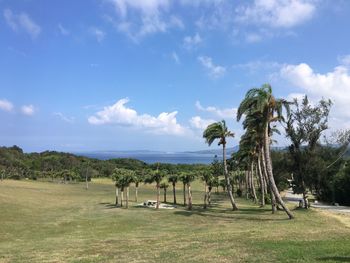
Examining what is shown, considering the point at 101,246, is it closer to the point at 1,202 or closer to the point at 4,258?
the point at 4,258

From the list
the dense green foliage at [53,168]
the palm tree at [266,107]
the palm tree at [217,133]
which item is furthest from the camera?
the dense green foliage at [53,168]

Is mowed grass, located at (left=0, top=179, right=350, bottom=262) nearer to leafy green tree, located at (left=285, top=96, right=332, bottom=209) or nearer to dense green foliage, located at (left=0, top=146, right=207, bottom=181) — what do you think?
leafy green tree, located at (left=285, top=96, right=332, bottom=209)

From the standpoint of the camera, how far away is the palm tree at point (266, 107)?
126 feet

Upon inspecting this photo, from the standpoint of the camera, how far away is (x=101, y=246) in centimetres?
2416

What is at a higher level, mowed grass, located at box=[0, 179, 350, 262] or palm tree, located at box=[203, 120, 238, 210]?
palm tree, located at box=[203, 120, 238, 210]

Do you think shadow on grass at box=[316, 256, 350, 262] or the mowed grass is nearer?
shadow on grass at box=[316, 256, 350, 262]

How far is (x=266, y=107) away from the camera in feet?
128

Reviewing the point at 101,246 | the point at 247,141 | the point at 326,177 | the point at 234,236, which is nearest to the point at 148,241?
the point at 101,246

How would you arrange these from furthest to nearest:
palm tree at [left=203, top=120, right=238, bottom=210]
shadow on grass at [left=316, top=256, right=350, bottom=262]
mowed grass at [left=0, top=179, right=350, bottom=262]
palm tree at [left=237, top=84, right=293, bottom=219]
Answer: palm tree at [left=203, top=120, right=238, bottom=210], palm tree at [left=237, top=84, right=293, bottom=219], mowed grass at [left=0, top=179, right=350, bottom=262], shadow on grass at [left=316, top=256, right=350, bottom=262]

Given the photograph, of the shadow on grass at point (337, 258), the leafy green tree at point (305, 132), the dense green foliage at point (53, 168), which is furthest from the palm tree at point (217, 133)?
the dense green foliage at point (53, 168)

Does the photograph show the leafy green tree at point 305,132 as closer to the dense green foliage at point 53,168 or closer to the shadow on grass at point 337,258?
the shadow on grass at point 337,258

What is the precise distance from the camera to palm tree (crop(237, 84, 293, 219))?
3828 cm

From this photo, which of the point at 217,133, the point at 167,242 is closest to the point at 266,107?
the point at 217,133

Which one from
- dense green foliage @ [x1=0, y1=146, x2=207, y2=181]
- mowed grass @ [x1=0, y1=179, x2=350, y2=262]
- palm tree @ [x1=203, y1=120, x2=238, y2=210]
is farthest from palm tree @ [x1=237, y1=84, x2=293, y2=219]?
dense green foliage @ [x1=0, y1=146, x2=207, y2=181]
